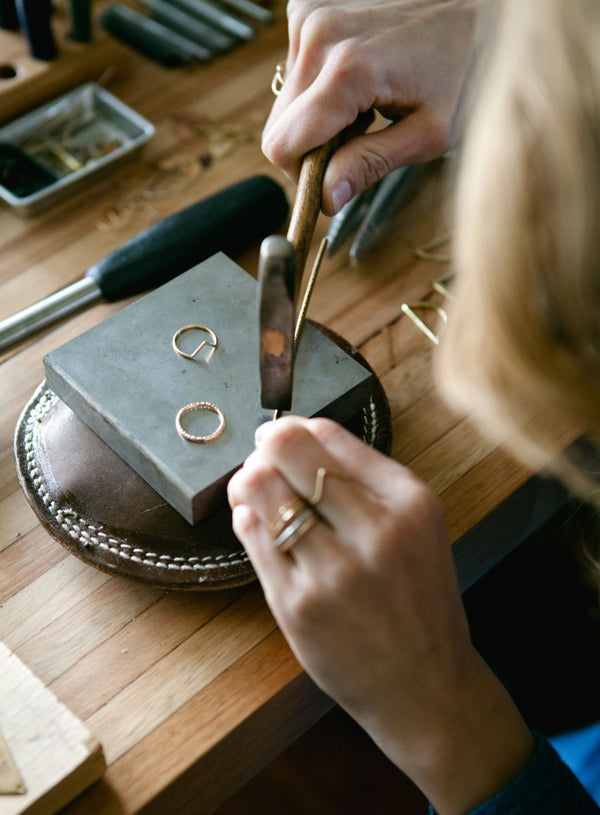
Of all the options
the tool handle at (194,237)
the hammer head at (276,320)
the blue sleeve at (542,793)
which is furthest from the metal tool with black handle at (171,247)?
the blue sleeve at (542,793)

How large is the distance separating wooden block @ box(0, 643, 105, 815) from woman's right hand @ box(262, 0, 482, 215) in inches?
15.6

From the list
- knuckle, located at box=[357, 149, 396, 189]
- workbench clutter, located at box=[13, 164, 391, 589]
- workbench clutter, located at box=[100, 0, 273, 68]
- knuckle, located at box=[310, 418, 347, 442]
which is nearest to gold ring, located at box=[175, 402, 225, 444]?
workbench clutter, located at box=[13, 164, 391, 589]

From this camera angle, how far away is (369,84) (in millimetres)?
659

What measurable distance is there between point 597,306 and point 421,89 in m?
0.37

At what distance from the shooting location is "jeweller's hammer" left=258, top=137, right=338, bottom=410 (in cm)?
45

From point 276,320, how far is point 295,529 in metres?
0.13

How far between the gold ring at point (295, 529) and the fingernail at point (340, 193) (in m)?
0.29

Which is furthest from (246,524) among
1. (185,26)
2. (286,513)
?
(185,26)

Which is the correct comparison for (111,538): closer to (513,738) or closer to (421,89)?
(513,738)

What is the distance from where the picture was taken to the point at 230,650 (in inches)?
22.1

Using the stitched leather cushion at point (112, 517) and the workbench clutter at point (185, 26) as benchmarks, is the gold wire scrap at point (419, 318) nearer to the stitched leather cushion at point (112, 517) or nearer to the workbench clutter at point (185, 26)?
the stitched leather cushion at point (112, 517)

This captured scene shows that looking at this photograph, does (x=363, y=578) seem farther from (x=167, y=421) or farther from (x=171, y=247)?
(x=171, y=247)

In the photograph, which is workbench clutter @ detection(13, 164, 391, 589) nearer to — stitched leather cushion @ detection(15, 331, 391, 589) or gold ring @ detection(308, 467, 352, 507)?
stitched leather cushion @ detection(15, 331, 391, 589)

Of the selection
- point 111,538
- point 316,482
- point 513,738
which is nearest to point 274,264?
point 316,482
